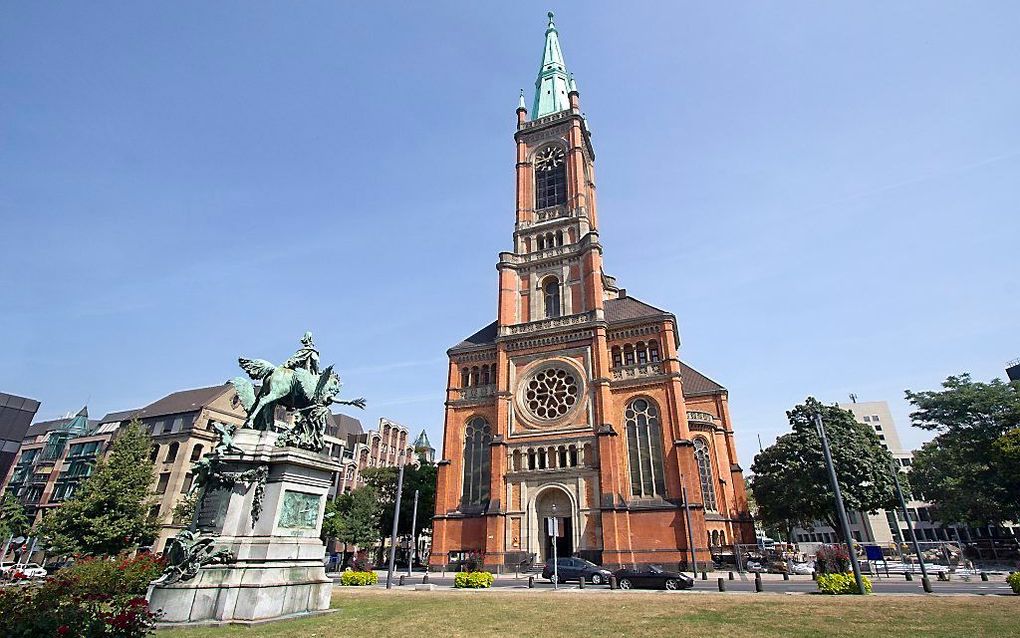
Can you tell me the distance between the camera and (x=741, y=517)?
3969 cm

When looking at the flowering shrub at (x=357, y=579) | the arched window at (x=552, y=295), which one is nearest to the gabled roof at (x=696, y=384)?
the arched window at (x=552, y=295)

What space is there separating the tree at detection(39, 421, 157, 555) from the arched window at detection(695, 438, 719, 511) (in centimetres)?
3768

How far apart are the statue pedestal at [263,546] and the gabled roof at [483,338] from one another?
29.6 metres

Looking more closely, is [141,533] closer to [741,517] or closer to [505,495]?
[505,495]

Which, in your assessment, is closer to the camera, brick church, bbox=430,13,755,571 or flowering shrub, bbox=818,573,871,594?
flowering shrub, bbox=818,573,871,594

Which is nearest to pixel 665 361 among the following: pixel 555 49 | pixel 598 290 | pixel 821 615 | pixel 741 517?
pixel 598 290

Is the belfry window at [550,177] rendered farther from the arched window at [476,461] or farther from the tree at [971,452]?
the tree at [971,452]

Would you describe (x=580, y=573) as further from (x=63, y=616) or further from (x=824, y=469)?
(x=63, y=616)

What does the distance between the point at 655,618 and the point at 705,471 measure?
2954 cm

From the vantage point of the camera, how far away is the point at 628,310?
137 ft

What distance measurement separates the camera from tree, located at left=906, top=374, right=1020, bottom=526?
3581cm

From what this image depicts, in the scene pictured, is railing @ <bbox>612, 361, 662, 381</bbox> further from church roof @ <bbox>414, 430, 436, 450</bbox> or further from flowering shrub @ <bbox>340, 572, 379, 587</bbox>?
church roof @ <bbox>414, 430, 436, 450</bbox>

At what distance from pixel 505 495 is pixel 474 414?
7049mm

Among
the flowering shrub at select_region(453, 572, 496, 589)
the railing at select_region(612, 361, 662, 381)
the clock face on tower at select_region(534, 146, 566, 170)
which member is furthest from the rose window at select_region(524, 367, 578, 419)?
the clock face on tower at select_region(534, 146, 566, 170)
